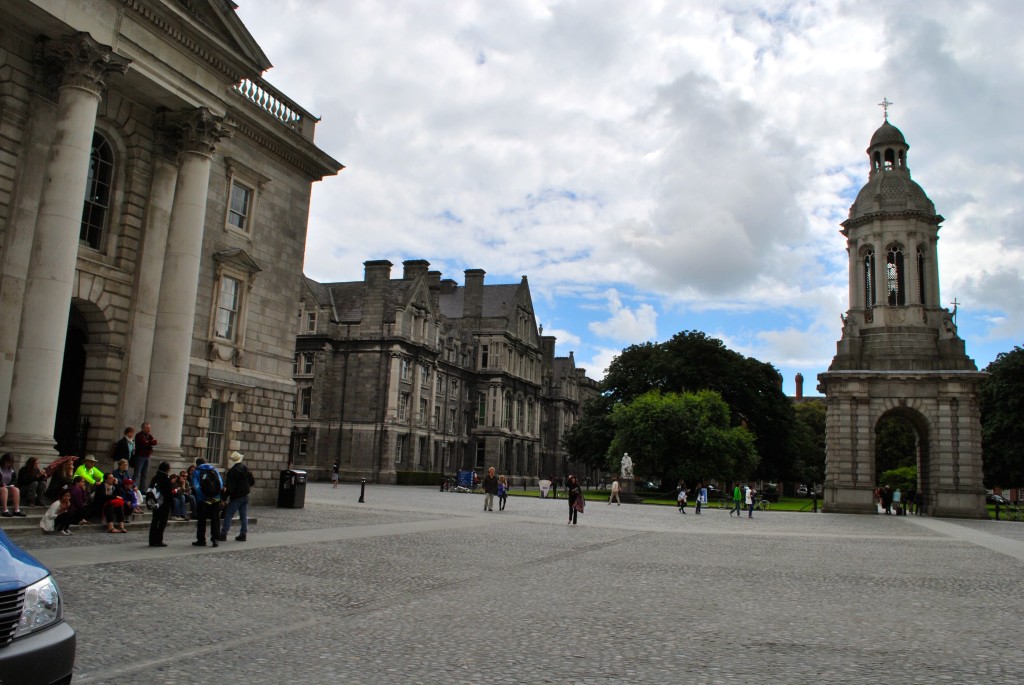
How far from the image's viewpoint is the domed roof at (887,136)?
47.5 m

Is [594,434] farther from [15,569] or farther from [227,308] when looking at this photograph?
[15,569]

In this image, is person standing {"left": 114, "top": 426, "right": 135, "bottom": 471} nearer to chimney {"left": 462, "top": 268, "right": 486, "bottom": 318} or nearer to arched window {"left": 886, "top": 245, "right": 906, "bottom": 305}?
arched window {"left": 886, "top": 245, "right": 906, "bottom": 305}

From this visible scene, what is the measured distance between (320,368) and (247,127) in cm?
4617

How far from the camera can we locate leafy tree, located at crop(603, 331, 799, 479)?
7262 cm

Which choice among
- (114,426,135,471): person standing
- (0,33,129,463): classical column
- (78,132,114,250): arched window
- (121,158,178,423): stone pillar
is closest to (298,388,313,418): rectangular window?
(121,158,178,423): stone pillar

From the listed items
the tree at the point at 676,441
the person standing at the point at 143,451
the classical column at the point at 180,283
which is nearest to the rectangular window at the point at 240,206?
the classical column at the point at 180,283

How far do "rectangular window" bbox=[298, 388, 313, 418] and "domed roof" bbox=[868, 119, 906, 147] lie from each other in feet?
158

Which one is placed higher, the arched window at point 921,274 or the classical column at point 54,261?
the arched window at point 921,274

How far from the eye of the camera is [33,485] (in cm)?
1520

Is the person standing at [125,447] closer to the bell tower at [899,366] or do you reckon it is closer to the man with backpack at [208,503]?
the man with backpack at [208,503]

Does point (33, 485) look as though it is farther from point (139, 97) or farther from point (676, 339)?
point (676, 339)

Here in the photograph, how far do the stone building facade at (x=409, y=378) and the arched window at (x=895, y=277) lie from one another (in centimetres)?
3944

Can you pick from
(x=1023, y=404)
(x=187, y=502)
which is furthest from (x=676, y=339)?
(x=187, y=502)

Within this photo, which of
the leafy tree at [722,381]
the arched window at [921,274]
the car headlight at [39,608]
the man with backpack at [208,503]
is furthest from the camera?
the leafy tree at [722,381]
